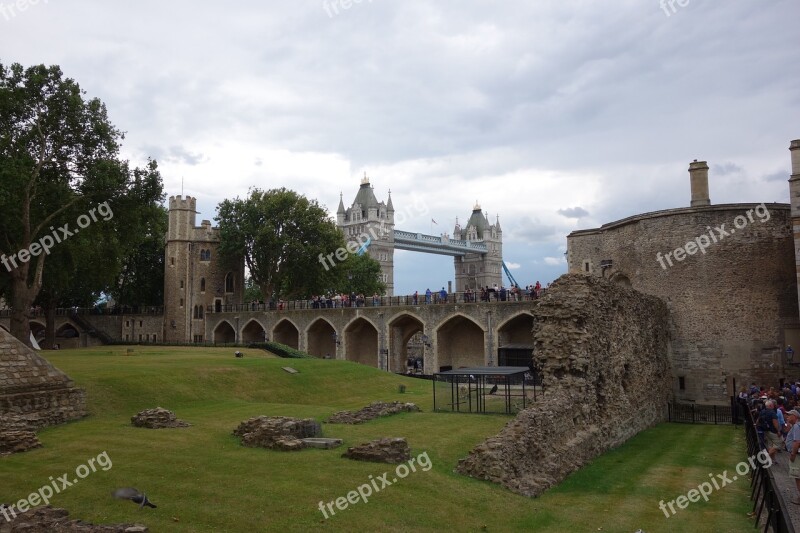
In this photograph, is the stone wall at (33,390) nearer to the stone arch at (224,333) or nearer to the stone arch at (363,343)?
the stone arch at (363,343)

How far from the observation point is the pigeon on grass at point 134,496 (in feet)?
34.2

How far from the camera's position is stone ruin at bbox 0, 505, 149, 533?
930cm

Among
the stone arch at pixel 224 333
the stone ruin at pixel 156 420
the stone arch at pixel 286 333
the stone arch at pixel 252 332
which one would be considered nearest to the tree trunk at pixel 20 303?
the stone ruin at pixel 156 420

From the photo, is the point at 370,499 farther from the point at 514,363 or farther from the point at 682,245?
the point at 514,363

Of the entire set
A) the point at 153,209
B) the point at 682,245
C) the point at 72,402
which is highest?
the point at 153,209

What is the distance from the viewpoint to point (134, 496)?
1044cm

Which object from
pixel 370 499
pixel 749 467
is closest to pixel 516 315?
pixel 749 467

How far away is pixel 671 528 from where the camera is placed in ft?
36.4

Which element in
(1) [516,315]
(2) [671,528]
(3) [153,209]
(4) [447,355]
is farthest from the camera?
(4) [447,355]

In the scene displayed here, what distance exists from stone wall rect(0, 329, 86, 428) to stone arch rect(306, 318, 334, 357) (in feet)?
113

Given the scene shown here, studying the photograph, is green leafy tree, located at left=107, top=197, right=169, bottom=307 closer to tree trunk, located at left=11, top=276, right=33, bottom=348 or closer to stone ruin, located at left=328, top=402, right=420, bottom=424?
tree trunk, located at left=11, top=276, right=33, bottom=348

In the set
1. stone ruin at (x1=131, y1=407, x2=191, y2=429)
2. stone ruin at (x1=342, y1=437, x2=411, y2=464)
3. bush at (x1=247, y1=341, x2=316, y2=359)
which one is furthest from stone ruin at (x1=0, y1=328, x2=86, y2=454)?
bush at (x1=247, y1=341, x2=316, y2=359)

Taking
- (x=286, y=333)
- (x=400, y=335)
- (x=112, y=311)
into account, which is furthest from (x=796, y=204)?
(x=112, y=311)

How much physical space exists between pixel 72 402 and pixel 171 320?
45.3 m
